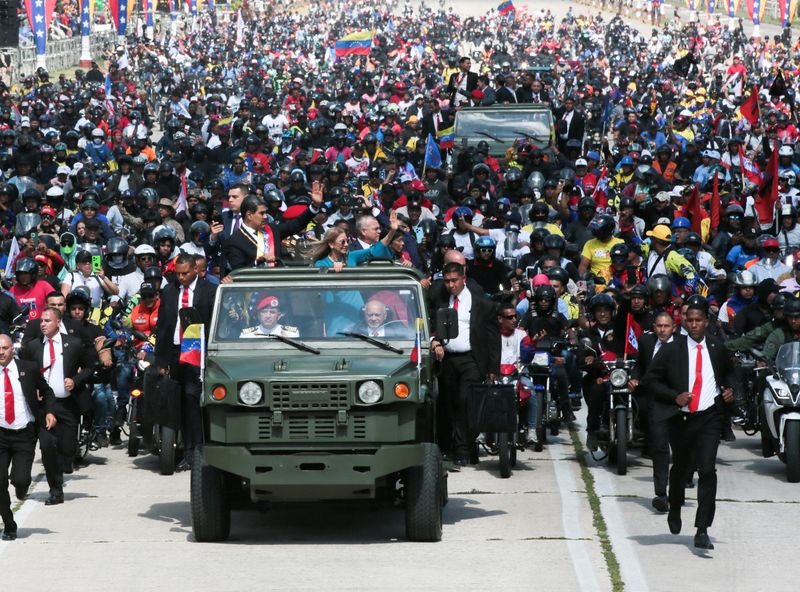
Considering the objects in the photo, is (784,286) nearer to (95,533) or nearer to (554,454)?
(554,454)

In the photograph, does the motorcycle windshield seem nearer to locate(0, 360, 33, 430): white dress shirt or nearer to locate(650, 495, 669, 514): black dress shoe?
locate(650, 495, 669, 514): black dress shoe

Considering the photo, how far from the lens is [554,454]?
1734 centimetres

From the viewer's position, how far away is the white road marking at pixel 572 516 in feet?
39.5

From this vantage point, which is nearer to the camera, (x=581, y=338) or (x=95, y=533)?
(x=95, y=533)

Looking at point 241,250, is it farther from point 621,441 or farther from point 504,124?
point 504,124

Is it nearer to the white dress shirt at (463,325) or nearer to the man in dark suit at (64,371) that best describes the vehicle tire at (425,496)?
the white dress shirt at (463,325)

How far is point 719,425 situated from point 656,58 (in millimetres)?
56402

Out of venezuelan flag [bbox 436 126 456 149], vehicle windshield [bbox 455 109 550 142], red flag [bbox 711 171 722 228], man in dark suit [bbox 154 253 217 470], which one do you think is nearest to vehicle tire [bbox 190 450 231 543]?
man in dark suit [bbox 154 253 217 470]

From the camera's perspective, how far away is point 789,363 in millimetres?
16266

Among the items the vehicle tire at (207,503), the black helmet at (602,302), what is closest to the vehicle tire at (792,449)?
the black helmet at (602,302)

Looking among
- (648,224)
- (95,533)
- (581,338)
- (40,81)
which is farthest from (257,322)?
(40,81)

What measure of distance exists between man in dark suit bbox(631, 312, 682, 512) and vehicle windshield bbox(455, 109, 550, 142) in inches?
622

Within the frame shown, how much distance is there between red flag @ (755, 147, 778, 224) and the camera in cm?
2491

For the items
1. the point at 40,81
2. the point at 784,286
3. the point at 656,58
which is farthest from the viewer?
the point at 656,58
